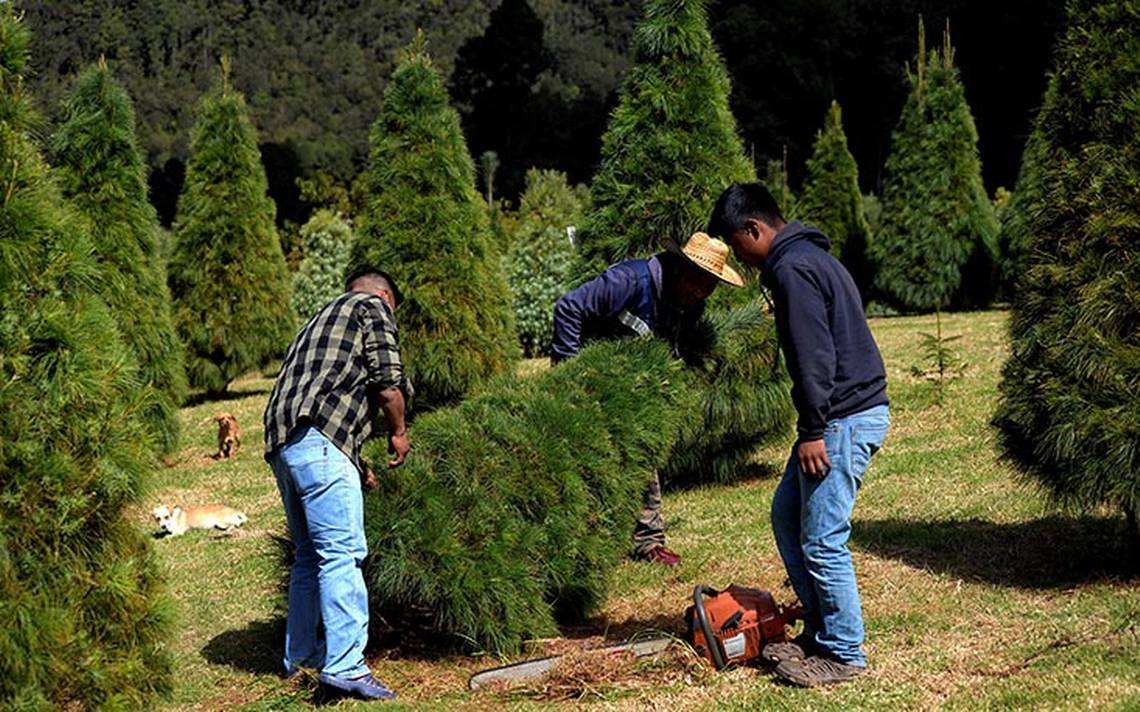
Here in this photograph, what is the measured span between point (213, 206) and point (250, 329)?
5.72ft

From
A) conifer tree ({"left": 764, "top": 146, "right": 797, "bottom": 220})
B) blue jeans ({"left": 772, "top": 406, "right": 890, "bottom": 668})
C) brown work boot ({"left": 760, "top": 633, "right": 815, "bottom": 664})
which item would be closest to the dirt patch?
brown work boot ({"left": 760, "top": 633, "right": 815, "bottom": 664})

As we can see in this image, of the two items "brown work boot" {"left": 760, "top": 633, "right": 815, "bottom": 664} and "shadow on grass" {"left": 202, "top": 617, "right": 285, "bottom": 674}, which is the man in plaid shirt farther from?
"brown work boot" {"left": 760, "top": 633, "right": 815, "bottom": 664}

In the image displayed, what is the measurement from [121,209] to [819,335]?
10190 mm

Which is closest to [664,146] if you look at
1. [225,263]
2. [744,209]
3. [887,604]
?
[744,209]

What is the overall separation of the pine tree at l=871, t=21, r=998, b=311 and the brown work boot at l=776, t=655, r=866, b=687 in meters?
16.3

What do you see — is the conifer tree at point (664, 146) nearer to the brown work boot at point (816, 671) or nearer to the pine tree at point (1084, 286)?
the pine tree at point (1084, 286)

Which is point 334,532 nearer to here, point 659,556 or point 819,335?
point 819,335

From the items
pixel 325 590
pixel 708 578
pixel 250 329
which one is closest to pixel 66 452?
pixel 325 590

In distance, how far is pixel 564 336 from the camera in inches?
261

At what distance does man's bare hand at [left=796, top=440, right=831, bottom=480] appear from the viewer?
4707 millimetres

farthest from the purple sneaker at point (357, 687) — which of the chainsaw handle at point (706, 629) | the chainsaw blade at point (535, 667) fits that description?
the chainsaw handle at point (706, 629)

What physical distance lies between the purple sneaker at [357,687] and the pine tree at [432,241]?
713 cm

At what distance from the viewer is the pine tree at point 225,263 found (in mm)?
15727

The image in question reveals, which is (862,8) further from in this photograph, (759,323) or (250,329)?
(759,323)
